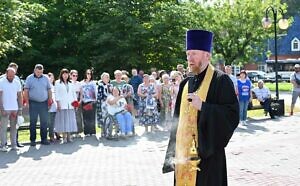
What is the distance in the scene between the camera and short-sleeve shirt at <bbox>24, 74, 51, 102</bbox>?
481 inches

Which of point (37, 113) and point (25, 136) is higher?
point (37, 113)

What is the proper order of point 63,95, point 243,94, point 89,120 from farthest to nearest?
point 243,94, point 89,120, point 63,95

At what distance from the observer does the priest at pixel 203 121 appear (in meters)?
4.50

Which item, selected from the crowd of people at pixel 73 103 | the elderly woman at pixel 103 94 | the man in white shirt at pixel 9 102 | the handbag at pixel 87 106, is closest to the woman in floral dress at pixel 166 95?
the crowd of people at pixel 73 103

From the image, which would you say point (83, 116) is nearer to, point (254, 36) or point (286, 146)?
point (286, 146)

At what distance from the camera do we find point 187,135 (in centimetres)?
472

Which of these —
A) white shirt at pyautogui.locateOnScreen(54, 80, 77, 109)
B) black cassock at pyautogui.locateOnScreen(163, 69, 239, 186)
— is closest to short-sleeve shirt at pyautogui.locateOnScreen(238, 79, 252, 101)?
white shirt at pyautogui.locateOnScreen(54, 80, 77, 109)

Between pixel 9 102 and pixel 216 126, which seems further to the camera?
pixel 9 102

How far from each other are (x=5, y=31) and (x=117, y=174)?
14.0m

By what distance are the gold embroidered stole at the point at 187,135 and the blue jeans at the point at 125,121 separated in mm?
8522

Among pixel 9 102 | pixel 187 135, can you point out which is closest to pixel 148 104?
pixel 9 102

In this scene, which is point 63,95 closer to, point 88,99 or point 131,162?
point 88,99

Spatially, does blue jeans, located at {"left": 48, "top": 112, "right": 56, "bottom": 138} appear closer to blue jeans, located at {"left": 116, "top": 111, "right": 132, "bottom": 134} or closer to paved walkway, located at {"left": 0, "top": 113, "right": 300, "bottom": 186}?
paved walkway, located at {"left": 0, "top": 113, "right": 300, "bottom": 186}

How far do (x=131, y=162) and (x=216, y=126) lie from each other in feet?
19.0
